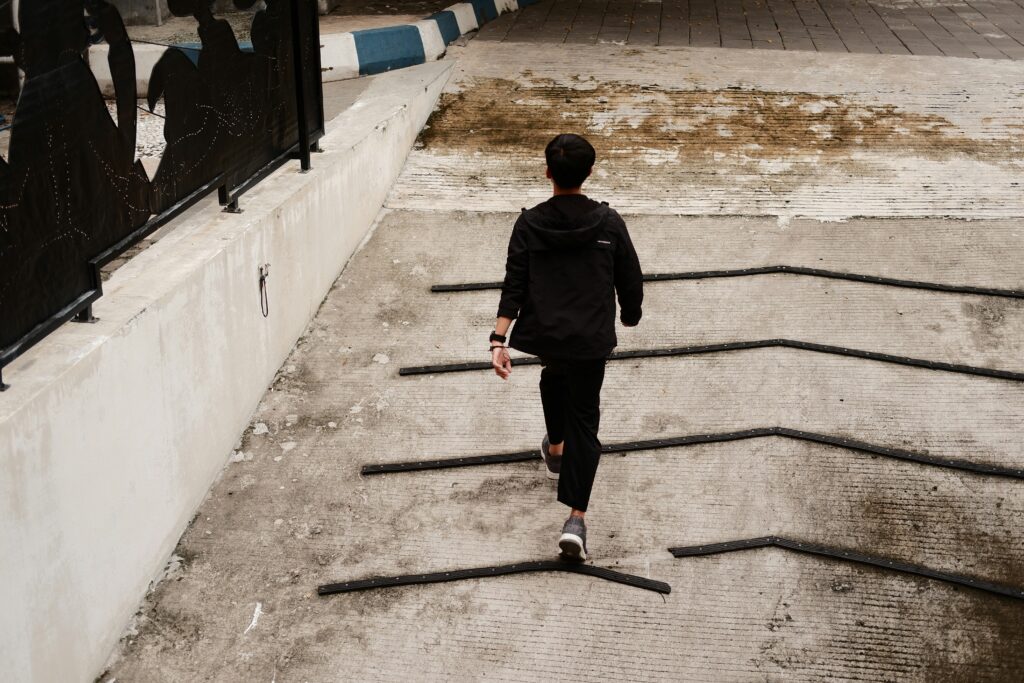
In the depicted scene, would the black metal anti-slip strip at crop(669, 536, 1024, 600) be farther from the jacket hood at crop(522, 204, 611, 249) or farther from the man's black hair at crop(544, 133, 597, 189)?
the man's black hair at crop(544, 133, 597, 189)

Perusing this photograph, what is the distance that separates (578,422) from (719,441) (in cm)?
103

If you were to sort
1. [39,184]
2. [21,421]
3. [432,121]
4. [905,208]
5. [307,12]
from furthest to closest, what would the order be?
[432,121]
[905,208]
[307,12]
[39,184]
[21,421]

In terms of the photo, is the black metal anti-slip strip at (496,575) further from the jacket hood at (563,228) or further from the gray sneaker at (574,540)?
the jacket hood at (563,228)

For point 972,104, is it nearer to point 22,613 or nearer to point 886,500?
point 886,500

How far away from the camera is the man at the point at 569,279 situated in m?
3.88

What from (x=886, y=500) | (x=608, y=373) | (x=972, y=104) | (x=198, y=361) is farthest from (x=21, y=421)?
(x=972, y=104)

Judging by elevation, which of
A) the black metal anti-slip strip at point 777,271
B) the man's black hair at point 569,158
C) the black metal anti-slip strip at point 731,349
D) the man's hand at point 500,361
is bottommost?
the black metal anti-slip strip at point 731,349

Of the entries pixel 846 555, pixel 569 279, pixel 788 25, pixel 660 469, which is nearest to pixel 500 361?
pixel 569 279

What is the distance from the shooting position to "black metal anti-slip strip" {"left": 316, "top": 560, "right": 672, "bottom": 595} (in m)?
4.12

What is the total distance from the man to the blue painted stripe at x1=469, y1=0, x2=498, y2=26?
5848mm

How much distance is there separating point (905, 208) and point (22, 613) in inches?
208

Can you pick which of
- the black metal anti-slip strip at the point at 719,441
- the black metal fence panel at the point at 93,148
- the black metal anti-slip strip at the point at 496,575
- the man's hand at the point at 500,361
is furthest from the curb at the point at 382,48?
the black metal anti-slip strip at the point at 496,575

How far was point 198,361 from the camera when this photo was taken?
4.43 m

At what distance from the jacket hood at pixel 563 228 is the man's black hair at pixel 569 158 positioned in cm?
14
